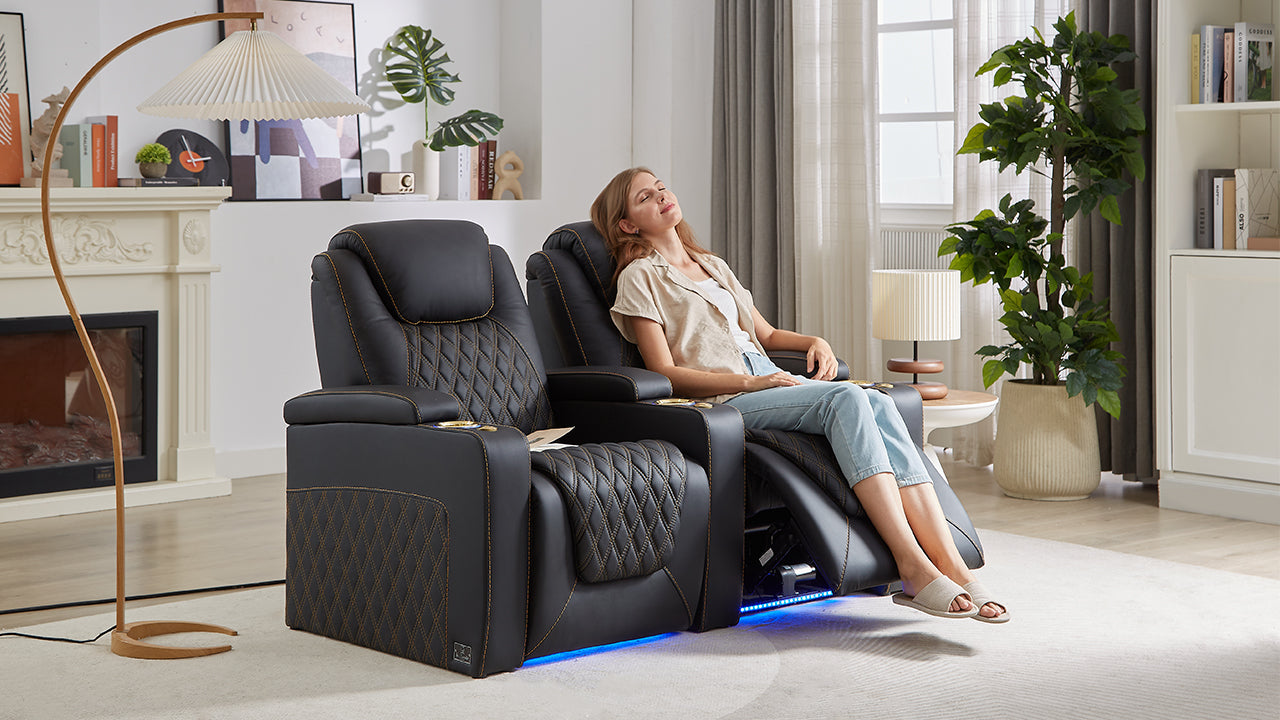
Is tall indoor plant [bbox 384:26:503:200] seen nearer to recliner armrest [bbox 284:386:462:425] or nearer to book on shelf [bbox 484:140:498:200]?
book on shelf [bbox 484:140:498:200]

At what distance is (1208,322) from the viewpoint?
4797 mm

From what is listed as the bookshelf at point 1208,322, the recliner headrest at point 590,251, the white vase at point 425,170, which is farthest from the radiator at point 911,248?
the recliner headrest at point 590,251

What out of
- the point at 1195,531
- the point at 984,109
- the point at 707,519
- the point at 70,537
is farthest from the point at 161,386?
the point at 1195,531

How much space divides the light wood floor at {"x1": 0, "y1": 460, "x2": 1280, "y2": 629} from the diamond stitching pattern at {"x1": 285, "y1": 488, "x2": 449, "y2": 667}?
0.61m

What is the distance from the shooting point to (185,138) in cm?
552

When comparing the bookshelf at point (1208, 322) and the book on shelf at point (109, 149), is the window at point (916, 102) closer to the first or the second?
the bookshelf at point (1208, 322)

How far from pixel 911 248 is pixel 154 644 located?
12.3 ft

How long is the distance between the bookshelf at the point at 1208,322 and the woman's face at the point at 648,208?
192 cm

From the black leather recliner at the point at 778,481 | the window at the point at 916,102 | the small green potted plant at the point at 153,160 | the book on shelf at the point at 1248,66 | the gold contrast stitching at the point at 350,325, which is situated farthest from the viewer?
the window at the point at 916,102

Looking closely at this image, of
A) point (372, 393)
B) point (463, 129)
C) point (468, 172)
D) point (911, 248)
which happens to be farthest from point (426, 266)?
point (911, 248)

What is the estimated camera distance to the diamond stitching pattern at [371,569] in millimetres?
3049

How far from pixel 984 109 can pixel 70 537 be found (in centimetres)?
333

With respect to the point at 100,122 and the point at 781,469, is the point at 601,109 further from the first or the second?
the point at 781,469

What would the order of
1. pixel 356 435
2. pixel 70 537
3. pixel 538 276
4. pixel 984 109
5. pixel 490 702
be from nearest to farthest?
pixel 490 702
pixel 356 435
pixel 538 276
pixel 70 537
pixel 984 109
